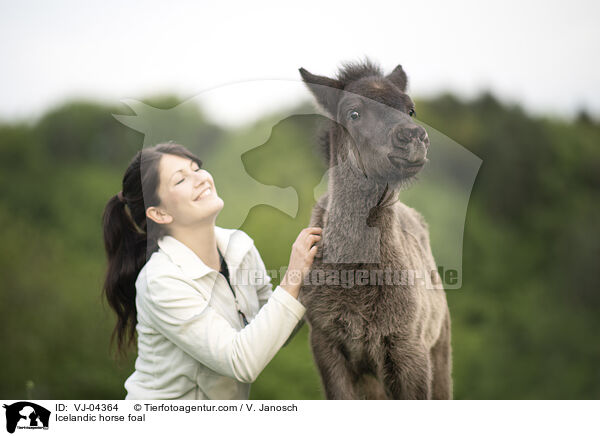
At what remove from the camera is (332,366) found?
5.80ft

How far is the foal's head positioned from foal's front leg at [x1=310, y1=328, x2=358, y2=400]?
0.60 meters

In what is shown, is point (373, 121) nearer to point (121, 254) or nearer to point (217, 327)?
point (217, 327)

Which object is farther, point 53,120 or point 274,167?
point 53,120

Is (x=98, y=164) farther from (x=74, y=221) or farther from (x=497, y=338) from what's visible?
(x=497, y=338)

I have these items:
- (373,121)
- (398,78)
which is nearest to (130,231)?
(373,121)

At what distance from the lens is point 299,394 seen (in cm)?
464

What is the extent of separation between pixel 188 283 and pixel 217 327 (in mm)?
185

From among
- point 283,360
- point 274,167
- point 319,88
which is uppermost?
point 319,88

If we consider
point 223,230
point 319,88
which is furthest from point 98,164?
point 319,88

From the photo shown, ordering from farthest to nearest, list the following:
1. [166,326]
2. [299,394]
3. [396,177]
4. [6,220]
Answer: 1. [6,220]
2. [299,394]
3. [166,326]
4. [396,177]

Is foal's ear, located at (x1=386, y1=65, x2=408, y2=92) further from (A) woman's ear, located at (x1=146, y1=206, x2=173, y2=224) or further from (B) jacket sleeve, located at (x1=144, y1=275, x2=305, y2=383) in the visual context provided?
(A) woman's ear, located at (x1=146, y1=206, x2=173, y2=224)

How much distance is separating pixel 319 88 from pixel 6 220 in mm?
5035
